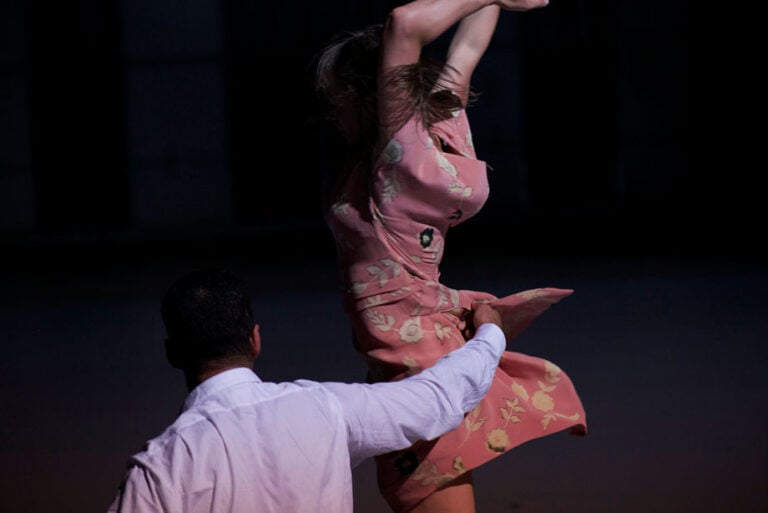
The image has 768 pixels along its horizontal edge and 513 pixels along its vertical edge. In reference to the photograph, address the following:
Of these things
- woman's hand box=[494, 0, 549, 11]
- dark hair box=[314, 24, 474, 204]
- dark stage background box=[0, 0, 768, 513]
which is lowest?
dark stage background box=[0, 0, 768, 513]

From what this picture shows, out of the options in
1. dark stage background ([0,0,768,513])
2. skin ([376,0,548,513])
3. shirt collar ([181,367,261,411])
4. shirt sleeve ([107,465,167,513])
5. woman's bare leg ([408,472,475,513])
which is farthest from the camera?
dark stage background ([0,0,768,513])

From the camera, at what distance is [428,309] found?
194 centimetres

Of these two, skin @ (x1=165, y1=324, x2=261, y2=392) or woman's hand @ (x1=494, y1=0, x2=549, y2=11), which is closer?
skin @ (x1=165, y1=324, x2=261, y2=392)

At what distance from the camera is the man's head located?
4.81ft

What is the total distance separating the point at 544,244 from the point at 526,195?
6.28 feet

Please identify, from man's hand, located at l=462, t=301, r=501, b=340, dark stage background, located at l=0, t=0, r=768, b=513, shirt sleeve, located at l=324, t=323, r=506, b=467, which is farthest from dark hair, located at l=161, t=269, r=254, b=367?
dark stage background, located at l=0, t=0, r=768, b=513

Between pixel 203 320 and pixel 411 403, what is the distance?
325 mm

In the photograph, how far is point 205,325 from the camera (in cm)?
147

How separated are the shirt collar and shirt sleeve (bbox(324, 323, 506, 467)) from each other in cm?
12

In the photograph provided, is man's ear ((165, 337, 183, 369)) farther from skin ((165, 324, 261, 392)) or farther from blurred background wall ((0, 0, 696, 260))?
blurred background wall ((0, 0, 696, 260))

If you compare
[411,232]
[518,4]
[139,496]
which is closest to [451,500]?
[411,232]

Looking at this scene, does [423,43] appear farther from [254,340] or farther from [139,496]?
[139,496]

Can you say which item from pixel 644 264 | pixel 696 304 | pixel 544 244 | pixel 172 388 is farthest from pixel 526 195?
pixel 172 388

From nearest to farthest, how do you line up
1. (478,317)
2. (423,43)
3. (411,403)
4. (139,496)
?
(139,496) < (411,403) < (423,43) < (478,317)
